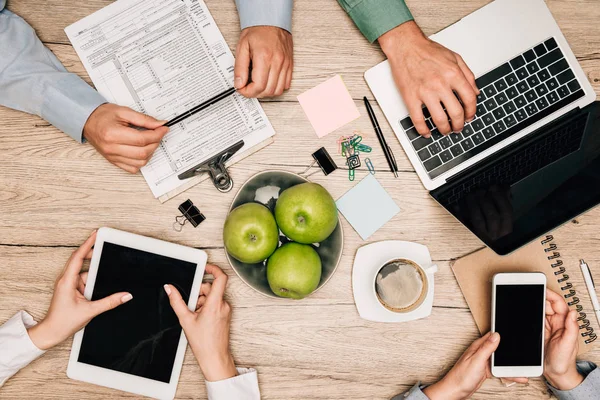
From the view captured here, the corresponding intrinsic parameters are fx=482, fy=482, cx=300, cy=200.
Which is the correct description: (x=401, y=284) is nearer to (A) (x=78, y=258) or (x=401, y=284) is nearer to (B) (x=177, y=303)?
(B) (x=177, y=303)

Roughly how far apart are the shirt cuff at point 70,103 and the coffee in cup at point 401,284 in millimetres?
644

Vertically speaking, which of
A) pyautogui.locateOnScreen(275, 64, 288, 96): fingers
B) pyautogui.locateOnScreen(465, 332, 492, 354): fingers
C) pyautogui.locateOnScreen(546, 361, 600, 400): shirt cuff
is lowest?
pyautogui.locateOnScreen(546, 361, 600, 400): shirt cuff

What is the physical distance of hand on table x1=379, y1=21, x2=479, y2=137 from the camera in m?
0.90

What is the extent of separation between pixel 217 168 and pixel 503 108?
0.57 metres

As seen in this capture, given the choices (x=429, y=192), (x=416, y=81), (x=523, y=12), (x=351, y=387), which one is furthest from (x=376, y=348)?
(x=523, y=12)

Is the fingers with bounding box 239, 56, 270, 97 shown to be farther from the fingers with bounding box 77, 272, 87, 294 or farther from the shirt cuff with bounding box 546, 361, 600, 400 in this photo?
the shirt cuff with bounding box 546, 361, 600, 400

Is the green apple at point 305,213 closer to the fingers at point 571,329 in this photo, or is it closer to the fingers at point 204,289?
the fingers at point 204,289

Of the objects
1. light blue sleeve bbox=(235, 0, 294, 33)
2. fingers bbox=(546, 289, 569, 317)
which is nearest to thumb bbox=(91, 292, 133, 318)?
light blue sleeve bbox=(235, 0, 294, 33)

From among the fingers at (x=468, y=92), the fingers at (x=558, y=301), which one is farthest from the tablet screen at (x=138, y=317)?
the fingers at (x=558, y=301)

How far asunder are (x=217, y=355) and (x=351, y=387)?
29cm

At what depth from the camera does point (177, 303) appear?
3.03ft

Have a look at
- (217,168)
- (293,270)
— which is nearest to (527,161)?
(293,270)

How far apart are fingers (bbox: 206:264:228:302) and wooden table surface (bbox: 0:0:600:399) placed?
3 cm

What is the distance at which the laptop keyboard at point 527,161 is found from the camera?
2.93 ft
